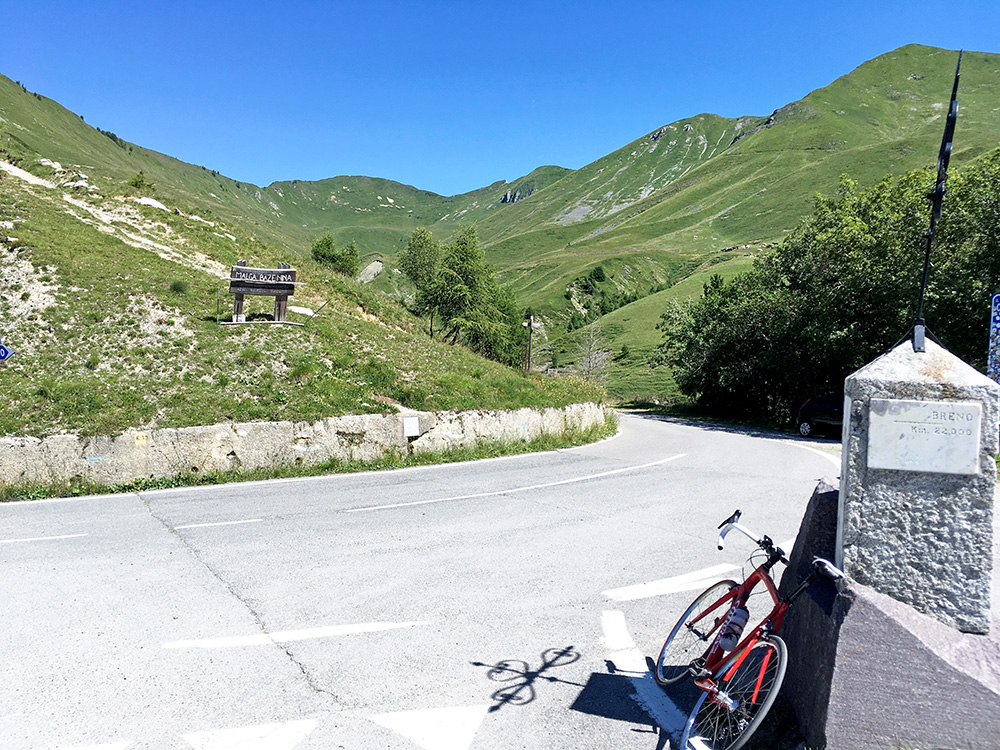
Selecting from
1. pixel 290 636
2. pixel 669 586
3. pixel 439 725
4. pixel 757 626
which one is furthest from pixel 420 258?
pixel 757 626

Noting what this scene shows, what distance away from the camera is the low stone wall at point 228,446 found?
10.1 meters

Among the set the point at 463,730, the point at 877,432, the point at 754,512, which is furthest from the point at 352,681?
the point at 754,512

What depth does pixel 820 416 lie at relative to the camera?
972 inches

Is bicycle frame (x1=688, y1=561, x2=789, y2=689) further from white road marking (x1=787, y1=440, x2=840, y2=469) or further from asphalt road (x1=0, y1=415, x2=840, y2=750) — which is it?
white road marking (x1=787, y1=440, x2=840, y2=469)

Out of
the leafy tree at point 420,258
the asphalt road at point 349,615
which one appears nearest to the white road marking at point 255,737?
the asphalt road at point 349,615

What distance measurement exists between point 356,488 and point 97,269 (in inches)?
468

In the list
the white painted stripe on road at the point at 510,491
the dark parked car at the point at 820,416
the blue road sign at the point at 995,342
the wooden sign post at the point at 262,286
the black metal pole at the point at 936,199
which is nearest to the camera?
the black metal pole at the point at 936,199

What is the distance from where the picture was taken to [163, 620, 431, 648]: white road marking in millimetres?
4484

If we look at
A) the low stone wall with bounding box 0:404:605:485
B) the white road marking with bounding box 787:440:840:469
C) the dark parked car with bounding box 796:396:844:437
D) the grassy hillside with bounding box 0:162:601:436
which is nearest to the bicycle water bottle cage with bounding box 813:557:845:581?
the low stone wall with bounding box 0:404:605:485

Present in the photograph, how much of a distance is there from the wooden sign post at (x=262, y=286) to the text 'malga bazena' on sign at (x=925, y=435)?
53.1 ft

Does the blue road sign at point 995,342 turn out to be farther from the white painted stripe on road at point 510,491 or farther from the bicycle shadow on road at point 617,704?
the bicycle shadow on road at point 617,704

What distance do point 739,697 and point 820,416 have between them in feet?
79.9

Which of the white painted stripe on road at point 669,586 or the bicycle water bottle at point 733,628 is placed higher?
the bicycle water bottle at point 733,628

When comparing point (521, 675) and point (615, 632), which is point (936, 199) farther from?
point (521, 675)
